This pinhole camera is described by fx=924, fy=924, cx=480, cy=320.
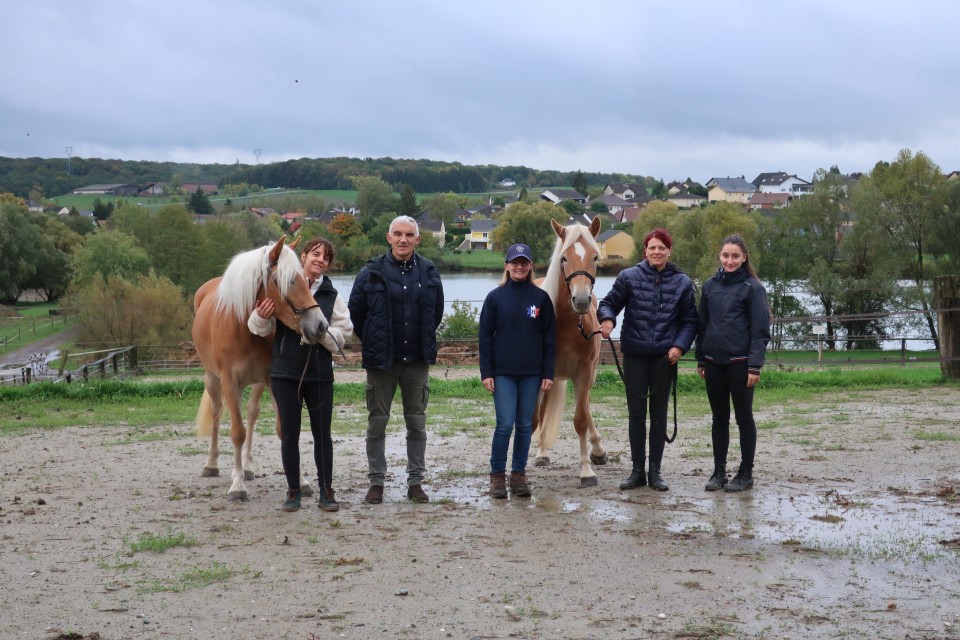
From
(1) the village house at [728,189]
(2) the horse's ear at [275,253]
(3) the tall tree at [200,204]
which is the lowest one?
(2) the horse's ear at [275,253]

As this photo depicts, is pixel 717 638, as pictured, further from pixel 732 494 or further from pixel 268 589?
pixel 732 494

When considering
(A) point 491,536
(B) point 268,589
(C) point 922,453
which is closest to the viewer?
(B) point 268,589

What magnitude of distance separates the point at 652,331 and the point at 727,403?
32.7 inches

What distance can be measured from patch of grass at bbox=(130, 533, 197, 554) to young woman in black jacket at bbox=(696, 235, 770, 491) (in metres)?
3.68

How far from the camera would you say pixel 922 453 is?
26.2 ft

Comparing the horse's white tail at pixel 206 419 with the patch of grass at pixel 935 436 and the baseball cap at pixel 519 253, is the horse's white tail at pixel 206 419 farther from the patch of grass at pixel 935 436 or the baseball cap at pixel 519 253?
the patch of grass at pixel 935 436

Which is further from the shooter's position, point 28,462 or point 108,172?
point 108,172

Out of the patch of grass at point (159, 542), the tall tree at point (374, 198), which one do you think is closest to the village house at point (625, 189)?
the tall tree at point (374, 198)

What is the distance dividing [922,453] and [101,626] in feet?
22.0

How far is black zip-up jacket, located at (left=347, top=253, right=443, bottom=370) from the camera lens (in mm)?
6434

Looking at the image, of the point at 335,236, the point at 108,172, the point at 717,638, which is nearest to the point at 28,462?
the point at 717,638

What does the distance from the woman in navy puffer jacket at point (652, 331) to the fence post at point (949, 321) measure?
24.3 ft

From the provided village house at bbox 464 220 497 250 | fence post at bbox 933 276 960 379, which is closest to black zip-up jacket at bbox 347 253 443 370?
fence post at bbox 933 276 960 379

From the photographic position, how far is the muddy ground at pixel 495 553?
4.18 m
